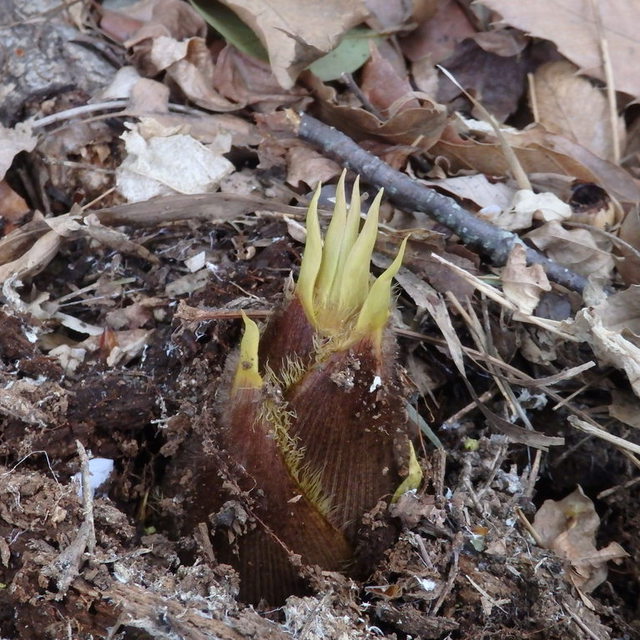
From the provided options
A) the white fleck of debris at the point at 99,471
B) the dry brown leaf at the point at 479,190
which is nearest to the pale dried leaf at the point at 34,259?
the white fleck of debris at the point at 99,471

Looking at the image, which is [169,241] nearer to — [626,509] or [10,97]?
[10,97]

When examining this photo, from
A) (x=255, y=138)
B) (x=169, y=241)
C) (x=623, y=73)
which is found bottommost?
(x=169, y=241)

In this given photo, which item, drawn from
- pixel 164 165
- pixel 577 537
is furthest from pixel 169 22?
pixel 577 537

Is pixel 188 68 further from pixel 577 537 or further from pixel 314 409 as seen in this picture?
pixel 577 537

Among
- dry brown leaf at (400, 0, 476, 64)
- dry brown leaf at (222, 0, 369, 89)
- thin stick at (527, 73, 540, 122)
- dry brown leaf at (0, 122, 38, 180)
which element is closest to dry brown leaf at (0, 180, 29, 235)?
dry brown leaf at (0, 122, 38, 180)

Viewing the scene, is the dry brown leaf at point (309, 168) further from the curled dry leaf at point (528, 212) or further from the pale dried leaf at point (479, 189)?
the curled dry leaf at point (528, 212)

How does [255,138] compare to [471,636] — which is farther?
[255,138]

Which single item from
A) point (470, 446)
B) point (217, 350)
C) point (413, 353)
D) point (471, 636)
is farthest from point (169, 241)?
point (471, 636)
